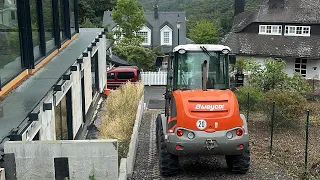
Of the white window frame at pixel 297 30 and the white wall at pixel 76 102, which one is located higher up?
the white window frame at pixel 297 30

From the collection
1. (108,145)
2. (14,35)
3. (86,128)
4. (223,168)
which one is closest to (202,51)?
(223,168)

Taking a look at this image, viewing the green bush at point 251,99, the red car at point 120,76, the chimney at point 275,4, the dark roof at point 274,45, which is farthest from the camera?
the chimney at point 275,4

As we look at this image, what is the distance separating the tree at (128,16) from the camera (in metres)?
39.8

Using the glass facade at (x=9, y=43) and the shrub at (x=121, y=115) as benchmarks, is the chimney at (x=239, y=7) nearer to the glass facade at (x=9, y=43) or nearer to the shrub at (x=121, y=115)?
the shrub at (x=121, y=115)

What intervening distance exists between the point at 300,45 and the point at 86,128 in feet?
80.9

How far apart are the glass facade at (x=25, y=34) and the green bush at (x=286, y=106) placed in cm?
823

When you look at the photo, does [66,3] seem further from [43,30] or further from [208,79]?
[208,79]

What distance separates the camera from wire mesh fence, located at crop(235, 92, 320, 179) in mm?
12031

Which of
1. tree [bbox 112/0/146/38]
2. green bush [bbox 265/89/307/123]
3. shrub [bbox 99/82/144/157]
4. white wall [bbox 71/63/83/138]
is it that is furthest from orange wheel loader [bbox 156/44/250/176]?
tree [bbox 112/0/146/38]

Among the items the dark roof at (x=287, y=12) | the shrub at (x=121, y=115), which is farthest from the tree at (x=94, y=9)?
the shrub at (x=121, y=115)

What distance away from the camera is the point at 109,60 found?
36.4 meters

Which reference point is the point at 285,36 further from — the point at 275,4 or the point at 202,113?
the point at 202,113

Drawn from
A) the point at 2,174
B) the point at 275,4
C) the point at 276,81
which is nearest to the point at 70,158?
the point at 2,174

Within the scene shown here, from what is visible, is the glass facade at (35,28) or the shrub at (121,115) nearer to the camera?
the shrub at (121,115)
